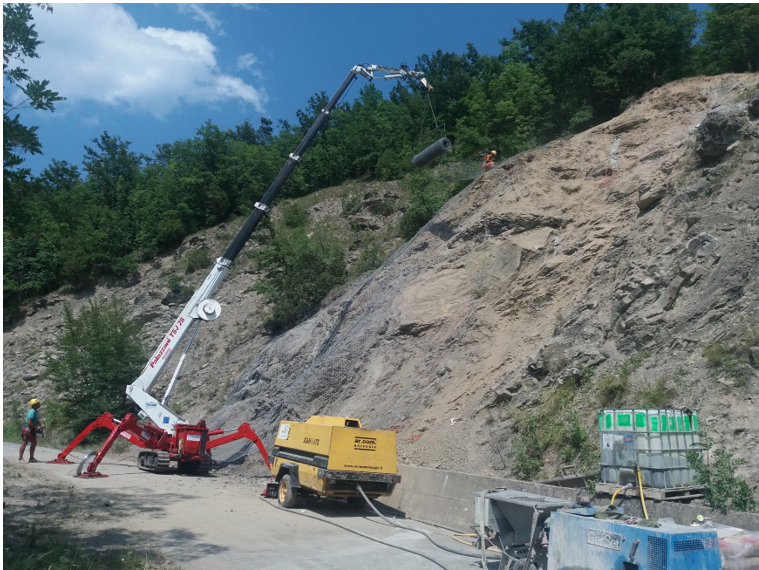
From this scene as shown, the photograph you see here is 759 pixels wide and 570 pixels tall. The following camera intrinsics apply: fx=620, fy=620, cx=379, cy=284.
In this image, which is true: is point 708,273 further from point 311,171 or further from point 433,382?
point 311,171

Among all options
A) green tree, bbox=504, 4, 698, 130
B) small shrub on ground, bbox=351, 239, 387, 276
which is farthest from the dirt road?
green tree, bbox=504, 4, 698, 130

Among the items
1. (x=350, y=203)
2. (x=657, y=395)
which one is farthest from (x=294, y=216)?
(x=657, y=395)

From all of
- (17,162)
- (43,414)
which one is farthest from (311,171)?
(17,162)

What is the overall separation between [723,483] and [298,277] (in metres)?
Answer: 22.2

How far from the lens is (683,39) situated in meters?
27.1

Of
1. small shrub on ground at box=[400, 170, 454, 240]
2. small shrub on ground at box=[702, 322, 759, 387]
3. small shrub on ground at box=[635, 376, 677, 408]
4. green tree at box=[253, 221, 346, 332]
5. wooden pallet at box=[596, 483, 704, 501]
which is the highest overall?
small shrub on ground at box=[400, 170, 454, 240]

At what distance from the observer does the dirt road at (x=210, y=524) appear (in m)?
8.51

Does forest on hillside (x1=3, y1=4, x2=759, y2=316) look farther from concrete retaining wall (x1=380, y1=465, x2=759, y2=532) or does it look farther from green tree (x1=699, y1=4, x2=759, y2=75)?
concrete retaining wall (x1=380, y1=465, x2=759, y2=532)

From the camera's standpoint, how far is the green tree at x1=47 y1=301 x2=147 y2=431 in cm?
2639

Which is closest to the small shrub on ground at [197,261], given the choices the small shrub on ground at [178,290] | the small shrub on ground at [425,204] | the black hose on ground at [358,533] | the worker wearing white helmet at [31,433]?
the small shrub on ground at [178,290]

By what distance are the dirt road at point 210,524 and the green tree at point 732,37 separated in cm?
2374

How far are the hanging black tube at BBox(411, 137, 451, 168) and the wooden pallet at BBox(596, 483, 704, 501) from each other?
11.4 meters

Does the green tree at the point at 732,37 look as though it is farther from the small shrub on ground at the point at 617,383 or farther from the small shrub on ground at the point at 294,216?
the small shrub on ground at the point at 294,216

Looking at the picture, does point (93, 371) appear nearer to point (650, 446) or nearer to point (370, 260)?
point (370, 260)
